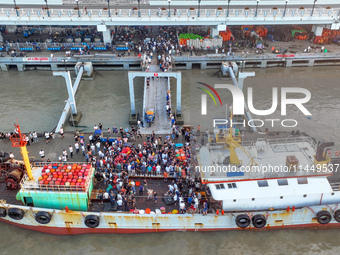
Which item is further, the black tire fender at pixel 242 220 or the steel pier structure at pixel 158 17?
the steel pier structure at pixel 158 17

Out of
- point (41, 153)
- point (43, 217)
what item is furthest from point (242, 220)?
point (41, 153)

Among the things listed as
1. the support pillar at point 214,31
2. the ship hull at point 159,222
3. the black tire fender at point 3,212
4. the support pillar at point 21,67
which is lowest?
the ship hull at point 159,222

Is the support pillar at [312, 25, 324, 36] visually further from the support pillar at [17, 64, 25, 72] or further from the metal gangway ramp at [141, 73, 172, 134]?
the support pillar at [17, 64, 25, 72]

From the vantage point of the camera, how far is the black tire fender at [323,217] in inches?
815

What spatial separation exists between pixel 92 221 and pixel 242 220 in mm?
9645

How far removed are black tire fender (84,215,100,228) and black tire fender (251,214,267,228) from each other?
10011 mm

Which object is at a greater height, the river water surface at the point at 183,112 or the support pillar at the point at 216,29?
the support pillar at the point at 216,29

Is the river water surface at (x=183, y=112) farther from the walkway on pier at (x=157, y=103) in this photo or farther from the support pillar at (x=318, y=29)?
the support pillar at (x=318, y=29)

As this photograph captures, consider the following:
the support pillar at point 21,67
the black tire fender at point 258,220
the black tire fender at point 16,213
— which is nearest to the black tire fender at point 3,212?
the black tire fender at point 16,213

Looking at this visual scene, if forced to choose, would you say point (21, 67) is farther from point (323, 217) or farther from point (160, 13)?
point (323, 217)

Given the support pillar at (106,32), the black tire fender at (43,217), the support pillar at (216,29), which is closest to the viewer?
the black tire fender at (43,217)

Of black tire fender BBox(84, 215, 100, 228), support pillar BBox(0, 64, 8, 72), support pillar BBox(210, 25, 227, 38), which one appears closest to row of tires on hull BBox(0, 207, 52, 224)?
black tire fender BBox(84, 215, 100, 228)

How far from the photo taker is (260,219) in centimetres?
2061

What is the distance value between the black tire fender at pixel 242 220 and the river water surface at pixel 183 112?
112 cm
